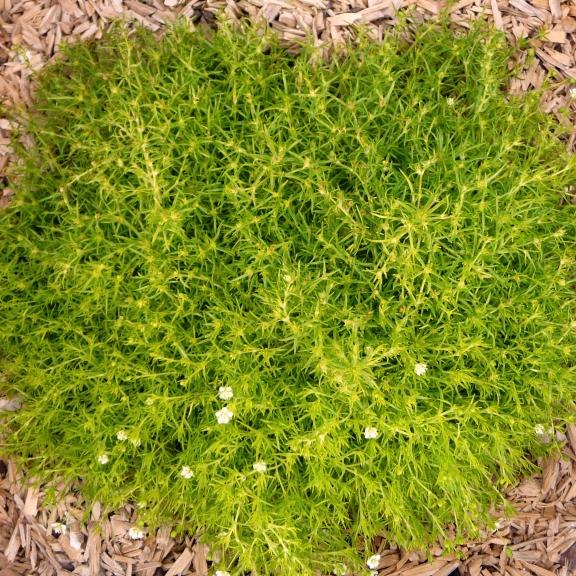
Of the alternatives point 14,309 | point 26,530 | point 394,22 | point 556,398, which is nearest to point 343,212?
point 394,22

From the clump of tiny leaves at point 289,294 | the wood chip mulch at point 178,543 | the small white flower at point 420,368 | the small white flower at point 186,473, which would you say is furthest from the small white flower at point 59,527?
the small white flower at point 420,368

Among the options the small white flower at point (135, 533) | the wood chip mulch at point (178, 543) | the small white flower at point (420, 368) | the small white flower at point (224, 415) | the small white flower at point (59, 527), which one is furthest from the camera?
the wood chip mulch at point (178, 543)

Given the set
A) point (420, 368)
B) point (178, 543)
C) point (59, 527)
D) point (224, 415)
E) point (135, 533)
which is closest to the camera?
point (224, 415)

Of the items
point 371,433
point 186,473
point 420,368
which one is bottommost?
point 186,473

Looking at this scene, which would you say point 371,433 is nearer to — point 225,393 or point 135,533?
point 225,393

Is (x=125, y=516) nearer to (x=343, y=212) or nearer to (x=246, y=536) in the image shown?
(x=246, y=536)

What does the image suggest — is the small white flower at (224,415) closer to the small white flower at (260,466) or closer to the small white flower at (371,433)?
the small white flower at (260,466)

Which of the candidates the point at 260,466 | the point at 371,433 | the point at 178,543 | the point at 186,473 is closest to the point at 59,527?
the point at 178,543

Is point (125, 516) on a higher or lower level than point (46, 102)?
lower

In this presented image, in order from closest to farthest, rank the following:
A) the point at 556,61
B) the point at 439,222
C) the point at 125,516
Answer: the point at 439,222 → the point at 125,516 → the point at 556,61
